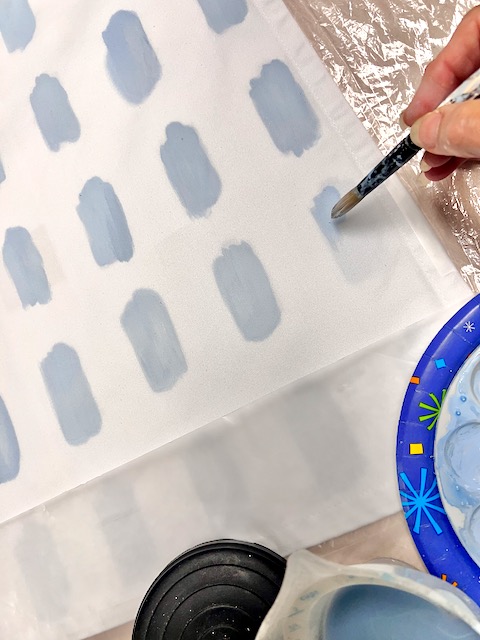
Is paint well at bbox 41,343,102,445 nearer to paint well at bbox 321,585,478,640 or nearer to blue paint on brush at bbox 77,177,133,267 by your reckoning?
blue paint on brush at bbox 77,177,133,267

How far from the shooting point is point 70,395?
643 millimetres

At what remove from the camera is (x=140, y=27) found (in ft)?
2.21

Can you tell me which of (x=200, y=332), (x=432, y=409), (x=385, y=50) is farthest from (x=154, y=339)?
(x=385, y=50)

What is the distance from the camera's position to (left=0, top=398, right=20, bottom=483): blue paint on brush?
2.13 ft

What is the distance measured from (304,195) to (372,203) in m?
0.07

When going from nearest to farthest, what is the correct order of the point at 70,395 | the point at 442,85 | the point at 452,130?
the point at 452,130 < the point at 442,85 < the point at 70,395

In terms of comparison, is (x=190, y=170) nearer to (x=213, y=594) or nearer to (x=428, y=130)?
(x=428, y=130)

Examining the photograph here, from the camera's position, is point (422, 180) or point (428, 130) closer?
point (428, 130)

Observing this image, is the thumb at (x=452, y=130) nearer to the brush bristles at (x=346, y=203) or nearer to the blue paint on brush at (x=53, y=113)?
the brush bristles at (x=346, y=203)

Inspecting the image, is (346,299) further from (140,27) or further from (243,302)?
(140,27)

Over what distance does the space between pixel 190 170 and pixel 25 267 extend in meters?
0.21

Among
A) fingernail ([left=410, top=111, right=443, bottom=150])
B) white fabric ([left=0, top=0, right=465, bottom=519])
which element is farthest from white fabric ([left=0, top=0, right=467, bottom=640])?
fingernail ([left=410, top=111, right=443, bottom=150])

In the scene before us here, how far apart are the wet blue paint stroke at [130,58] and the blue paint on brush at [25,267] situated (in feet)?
0.64

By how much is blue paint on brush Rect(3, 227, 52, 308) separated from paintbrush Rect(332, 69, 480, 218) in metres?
0.32
